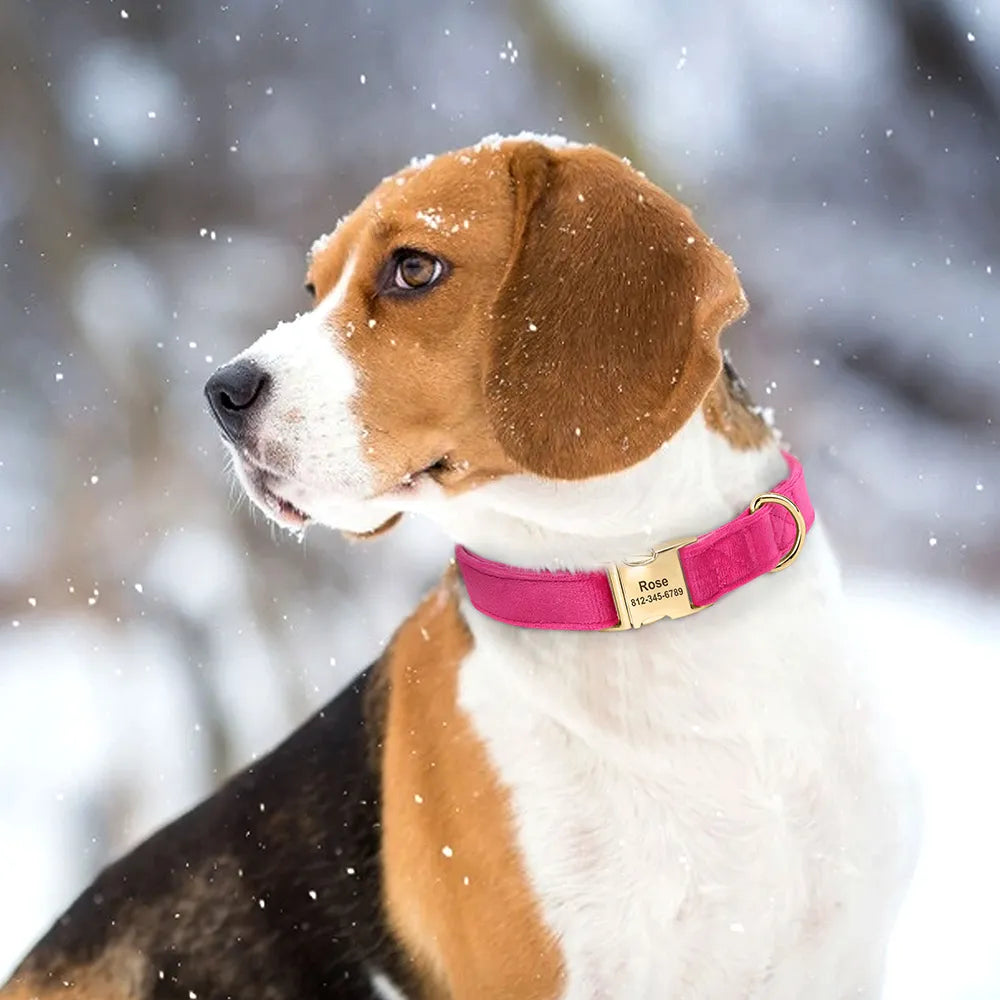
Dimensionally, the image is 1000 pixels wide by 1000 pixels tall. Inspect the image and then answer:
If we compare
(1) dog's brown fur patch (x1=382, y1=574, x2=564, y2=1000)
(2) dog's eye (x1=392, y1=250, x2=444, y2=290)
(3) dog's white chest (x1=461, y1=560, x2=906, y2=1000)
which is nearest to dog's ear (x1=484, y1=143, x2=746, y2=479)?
(2) dog's eye (x1=392, y1=250, x2=444, y2=290)

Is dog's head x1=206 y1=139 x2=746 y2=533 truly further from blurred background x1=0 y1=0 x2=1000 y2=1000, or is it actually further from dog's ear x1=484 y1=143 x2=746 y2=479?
blurred background x1=0 y1=0 x2=1000 y2=1000

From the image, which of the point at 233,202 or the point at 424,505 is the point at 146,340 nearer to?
the point at 233,202

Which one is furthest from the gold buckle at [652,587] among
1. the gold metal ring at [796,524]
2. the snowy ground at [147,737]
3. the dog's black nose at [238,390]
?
the snowy ground at [147,737]

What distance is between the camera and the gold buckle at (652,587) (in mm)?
2291

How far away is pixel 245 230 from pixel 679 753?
356 cm

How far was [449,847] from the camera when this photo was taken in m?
2.37

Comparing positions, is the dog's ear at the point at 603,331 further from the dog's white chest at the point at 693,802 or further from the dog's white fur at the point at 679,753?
the dog's white chest at the point at 693,802

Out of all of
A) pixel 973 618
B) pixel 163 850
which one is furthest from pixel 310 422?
pixel 973 618

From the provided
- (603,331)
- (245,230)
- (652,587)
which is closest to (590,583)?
(652,587)

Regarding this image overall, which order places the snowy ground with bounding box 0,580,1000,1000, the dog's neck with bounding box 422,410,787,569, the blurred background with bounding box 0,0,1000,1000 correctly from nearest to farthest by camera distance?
the dog's neck with bounding box 422,410,787,569 < the snowy ground with bounding box 0,580,1000,1000 < the blurred background with bounding box 0,0,1000,1000

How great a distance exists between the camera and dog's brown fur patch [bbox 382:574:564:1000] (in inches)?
89.4

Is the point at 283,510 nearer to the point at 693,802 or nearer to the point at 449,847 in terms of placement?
the point at 449,847

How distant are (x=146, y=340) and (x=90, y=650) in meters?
1.31

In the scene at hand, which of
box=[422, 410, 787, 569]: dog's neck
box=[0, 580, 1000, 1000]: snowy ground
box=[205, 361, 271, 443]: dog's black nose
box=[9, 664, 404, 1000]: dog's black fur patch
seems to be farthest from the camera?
box=[0, 580, 1000, 1000]: snowy ground
